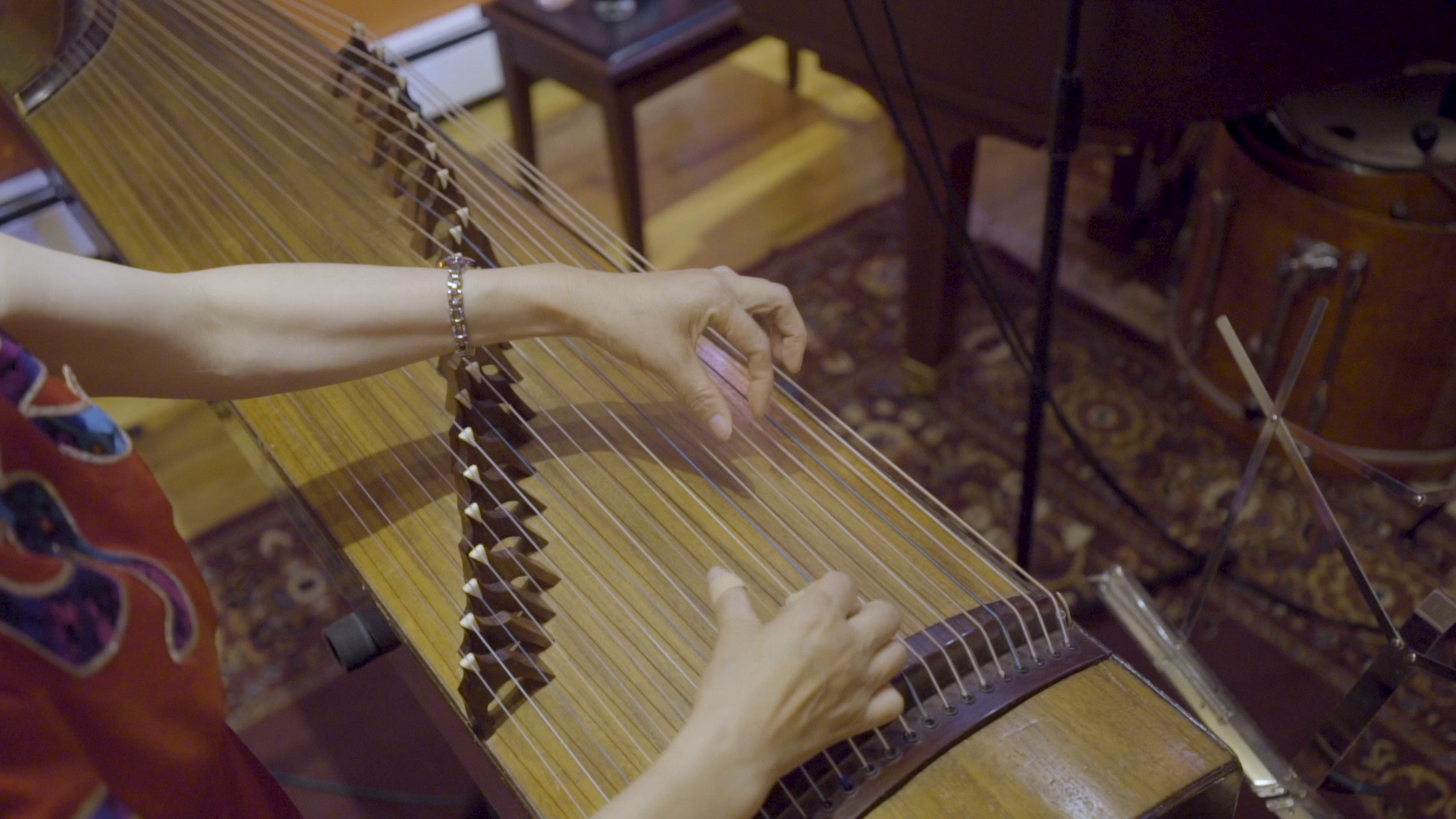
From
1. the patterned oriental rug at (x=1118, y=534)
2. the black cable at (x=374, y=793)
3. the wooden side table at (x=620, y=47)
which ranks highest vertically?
the wooden side table at (x=620, y=47)

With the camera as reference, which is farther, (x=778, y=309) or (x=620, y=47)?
(x=620, y=47)

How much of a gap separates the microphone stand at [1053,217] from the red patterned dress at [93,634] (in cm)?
104

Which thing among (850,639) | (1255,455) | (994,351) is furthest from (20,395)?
(994,351)

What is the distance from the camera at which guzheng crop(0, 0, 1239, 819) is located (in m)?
0.91

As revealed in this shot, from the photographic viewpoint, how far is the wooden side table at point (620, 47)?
A: 2314mm

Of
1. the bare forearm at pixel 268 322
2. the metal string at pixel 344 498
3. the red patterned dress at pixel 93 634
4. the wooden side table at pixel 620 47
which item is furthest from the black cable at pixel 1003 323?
the red patterned dress at pixel 93 634

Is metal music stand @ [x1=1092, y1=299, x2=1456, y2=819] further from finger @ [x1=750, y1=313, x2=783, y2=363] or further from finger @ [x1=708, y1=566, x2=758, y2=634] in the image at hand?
finger @ [x1=708, y1=566, x2=758, y2=634]

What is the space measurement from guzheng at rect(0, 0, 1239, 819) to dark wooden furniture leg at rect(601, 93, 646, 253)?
2.38 ft

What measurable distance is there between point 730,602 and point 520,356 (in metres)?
0.51

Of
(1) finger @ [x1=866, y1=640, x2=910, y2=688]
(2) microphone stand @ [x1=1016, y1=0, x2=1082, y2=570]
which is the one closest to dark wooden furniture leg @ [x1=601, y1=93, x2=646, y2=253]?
(2) microphone stand @ [x1=1016, y1=0, x2=1082, y2=570]

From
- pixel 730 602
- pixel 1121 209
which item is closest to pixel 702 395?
pixel 730 602

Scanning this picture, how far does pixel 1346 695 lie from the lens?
124 centimetres

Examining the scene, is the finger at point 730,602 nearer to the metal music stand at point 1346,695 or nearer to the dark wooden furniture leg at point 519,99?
the metal music stand at point 1346,695

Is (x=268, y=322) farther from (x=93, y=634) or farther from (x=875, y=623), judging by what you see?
(x=875, y=623)
